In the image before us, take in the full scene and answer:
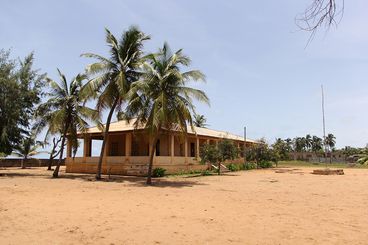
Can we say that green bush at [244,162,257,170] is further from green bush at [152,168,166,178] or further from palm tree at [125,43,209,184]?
palm tree at [125,43,209,184]

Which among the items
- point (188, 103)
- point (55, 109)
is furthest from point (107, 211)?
point (55, 109)

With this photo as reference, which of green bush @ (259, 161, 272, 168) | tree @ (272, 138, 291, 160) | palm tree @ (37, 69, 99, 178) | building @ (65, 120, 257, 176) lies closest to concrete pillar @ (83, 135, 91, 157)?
building @ (65, 120, 257, 176)

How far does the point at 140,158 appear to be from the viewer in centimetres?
2800

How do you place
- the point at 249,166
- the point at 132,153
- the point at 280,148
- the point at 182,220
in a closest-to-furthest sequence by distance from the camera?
the point at 182,220, the point at 132,153, the point at 249,166, the point at 280,148

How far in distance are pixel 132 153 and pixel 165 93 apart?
42.1 feet

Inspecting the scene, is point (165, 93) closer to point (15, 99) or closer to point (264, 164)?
point (15, 99)

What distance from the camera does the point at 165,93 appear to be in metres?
21.0

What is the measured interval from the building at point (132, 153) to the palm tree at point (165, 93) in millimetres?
3680

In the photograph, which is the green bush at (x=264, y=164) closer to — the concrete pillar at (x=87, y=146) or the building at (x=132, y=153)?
the building at (x=132, y=153)

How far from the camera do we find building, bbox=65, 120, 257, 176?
91.8ft

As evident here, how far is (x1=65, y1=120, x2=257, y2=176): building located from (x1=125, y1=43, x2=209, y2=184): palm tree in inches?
145

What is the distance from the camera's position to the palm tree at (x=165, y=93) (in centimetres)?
2059

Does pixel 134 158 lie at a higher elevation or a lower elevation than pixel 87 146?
lower

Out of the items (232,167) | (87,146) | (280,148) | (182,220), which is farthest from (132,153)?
(182,220)
